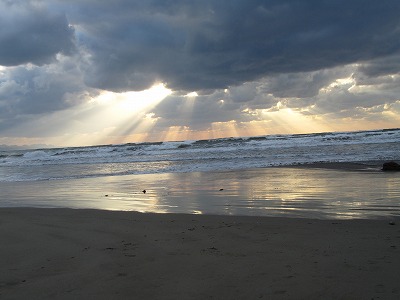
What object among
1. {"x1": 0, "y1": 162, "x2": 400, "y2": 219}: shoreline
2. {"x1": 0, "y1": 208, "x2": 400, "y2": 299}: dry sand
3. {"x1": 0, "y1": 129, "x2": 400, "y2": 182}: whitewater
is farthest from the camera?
{"x1": 0, "y1": 129, "x2": 400, "y2": 182}: whitewater

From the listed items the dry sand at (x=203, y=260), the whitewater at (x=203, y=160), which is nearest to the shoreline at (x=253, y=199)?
the dry sand at (x=203, y=260)

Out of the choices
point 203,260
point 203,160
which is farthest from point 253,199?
point 203,160

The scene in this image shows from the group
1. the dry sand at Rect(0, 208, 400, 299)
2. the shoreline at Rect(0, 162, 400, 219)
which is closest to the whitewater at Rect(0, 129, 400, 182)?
the shoreline at Rect(0, 162, 400, 219)

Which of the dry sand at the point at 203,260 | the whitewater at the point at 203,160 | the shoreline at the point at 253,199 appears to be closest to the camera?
the dry sand at the point at 203,260

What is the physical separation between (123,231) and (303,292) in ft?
11.4

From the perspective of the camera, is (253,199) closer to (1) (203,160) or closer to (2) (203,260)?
(2) (203,260)

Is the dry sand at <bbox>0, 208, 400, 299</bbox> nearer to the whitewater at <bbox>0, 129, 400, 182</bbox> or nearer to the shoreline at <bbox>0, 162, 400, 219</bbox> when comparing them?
the shoreline at <bbox>0, 162, 400, 219</bbox>

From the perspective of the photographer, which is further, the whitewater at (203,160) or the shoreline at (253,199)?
the whitewater at (203,160)

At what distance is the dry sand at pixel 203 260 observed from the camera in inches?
133

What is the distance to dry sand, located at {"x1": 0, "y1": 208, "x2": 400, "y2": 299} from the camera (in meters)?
3.38

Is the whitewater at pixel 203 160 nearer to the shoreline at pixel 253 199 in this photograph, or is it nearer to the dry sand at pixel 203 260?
the shoreline at pixel 253 199

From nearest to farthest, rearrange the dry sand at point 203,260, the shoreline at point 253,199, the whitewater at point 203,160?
the dry sand at point 203,260
the shoreline at point 253,199
the whitewater at point 203,160

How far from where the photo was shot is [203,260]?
4.21 metres

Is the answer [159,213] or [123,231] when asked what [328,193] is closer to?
[159,213]
